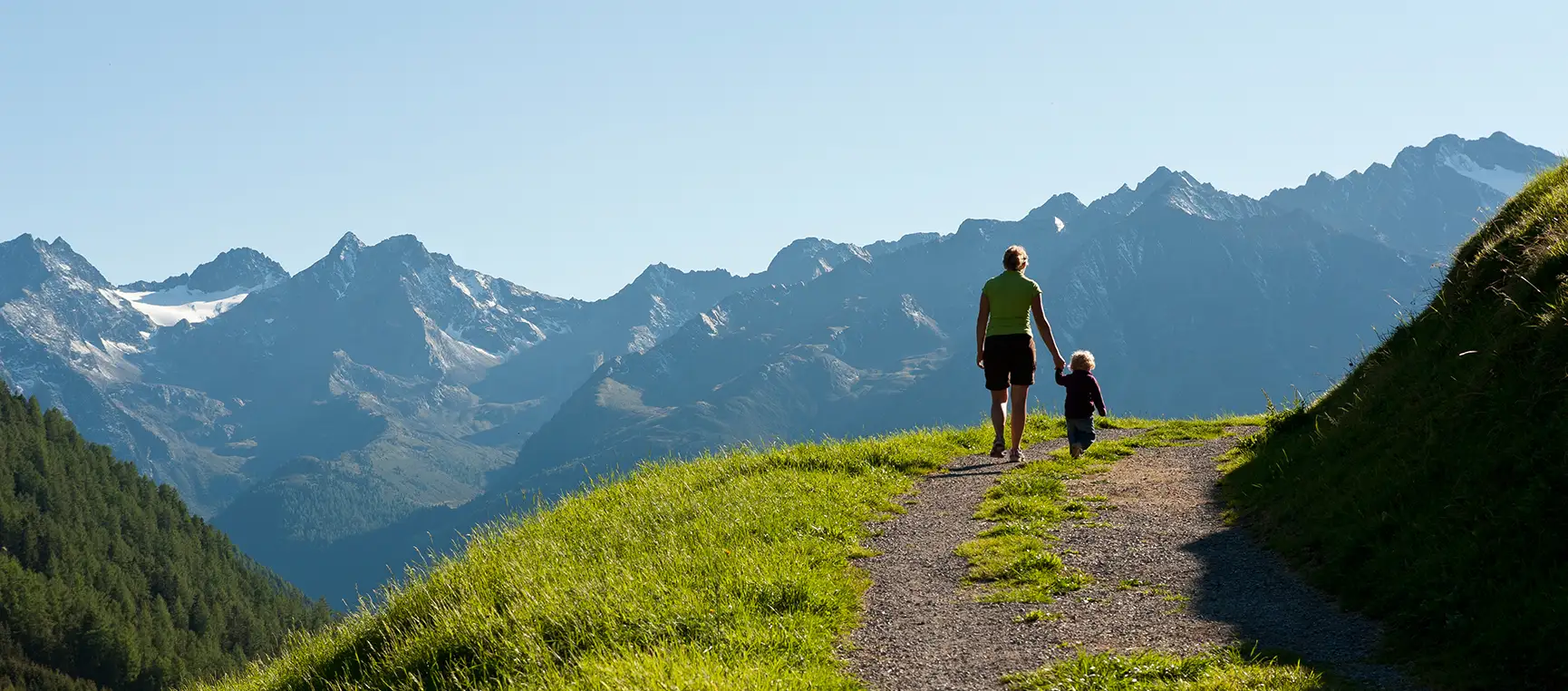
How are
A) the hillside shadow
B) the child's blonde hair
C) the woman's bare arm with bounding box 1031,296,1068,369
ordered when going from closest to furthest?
the hillside shadow, the woman's bare arm with bounding box 1031,296,1068,369, the child's blonde hair

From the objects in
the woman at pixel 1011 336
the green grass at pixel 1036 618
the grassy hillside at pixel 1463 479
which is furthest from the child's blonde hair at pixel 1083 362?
the green grass at pixel 1036 618

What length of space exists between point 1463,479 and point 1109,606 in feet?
11.7

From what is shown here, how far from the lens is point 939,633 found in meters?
10.0

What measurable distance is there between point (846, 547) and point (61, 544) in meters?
233

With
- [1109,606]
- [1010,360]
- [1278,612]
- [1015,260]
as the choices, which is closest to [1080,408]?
[1010,360]

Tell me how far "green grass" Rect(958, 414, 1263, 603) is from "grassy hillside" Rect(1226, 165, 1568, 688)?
253cm

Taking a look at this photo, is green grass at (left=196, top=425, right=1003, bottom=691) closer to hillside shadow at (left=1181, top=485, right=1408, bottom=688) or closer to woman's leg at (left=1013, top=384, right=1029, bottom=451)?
woman's leg at (left=1013, top=384, right=1029, bottom=451)

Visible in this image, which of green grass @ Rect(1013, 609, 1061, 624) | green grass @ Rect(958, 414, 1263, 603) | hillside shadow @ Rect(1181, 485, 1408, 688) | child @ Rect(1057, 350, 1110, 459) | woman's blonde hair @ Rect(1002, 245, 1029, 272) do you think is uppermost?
woman's blonde hair @ Rect(1002, 245, 1029, 272)

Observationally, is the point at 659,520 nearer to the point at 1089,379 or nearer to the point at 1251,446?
the point at 1089,379

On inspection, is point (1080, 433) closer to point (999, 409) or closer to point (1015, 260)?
point (999, 409)

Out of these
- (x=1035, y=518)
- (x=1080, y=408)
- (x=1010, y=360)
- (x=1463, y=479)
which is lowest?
(x=1035, y=518)

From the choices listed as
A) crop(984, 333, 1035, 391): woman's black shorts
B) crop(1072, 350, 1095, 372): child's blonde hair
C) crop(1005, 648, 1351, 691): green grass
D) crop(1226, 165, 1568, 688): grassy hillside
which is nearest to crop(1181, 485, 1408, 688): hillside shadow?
crop(1226, 165, 1568, 688): grassy hillside

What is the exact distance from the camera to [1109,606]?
10484 millimetres

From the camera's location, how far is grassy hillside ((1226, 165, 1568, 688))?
8125 millimetres
